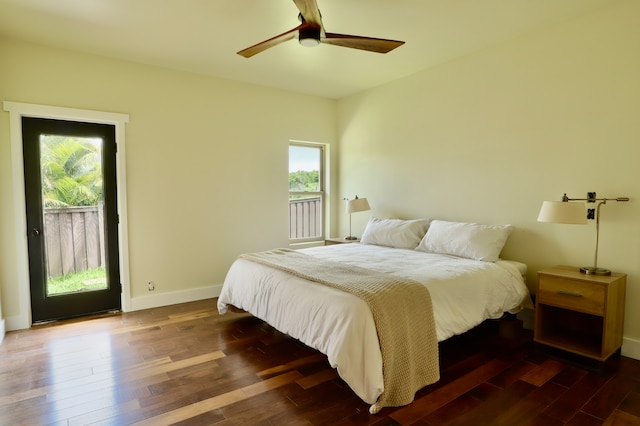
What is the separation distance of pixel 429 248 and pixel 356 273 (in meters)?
1.34

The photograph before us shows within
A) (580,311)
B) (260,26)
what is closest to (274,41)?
(260,26)

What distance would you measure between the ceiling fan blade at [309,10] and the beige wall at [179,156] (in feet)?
7.89

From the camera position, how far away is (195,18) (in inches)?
114

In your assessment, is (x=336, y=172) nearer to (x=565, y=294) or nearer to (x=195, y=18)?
(x=195, y=18)

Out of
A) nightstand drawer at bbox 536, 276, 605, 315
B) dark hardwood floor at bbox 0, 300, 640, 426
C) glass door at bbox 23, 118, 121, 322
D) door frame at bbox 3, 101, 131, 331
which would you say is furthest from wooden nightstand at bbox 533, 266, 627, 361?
door frame at bbox 3, 101, 131, 331

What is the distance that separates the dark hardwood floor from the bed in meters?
0.25

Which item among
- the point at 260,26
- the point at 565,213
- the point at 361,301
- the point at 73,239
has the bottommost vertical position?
the point at 361,301

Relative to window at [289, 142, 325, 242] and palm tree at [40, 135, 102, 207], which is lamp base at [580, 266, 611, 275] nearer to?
window at [289, 142, 325, 242]

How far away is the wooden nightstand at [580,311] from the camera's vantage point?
254 cm

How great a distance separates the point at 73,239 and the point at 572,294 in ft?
15.0

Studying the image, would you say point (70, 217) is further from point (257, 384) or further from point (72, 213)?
point (257, 384)

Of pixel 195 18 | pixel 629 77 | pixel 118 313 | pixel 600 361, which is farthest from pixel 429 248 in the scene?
pixel 118 313

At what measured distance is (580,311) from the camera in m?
2.63

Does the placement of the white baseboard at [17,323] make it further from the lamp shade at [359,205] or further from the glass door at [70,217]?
the lamp shade at [359,205]
